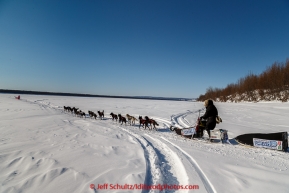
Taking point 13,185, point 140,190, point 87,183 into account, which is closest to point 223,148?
point 140,190

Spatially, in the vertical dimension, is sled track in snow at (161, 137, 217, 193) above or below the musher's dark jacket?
below

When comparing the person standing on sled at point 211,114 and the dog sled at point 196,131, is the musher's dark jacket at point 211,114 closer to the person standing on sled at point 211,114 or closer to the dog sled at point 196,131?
the person standing on sled at point 211,114

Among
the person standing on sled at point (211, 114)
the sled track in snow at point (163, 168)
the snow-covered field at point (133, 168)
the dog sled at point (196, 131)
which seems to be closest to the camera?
the snow-covered field at point (133, 168)

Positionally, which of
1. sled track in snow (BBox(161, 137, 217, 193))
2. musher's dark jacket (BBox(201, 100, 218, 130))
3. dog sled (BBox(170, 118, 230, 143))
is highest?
musher's dark jacket (BBox(201, 100, 218, 130))

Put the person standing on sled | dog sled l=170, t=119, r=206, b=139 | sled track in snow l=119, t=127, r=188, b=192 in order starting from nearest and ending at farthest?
1. sled track in snow l=119, t=127, r=188, b=192
2. the person standing on sled
3. dog sled l=170, t=119, r=206, b=139

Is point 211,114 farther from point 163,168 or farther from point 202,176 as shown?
point 163,168

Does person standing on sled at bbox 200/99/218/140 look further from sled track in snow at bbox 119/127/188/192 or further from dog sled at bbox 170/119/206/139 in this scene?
sled track in snow at bbox 119/127/188/192

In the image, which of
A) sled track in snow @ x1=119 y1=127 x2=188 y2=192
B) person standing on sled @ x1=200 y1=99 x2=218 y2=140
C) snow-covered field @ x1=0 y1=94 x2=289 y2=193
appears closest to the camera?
snow-covered field @ x1=0 y1=94 x2=289 y2=193

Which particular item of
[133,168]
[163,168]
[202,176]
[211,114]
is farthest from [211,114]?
[133,168]

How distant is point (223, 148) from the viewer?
14.1 ft

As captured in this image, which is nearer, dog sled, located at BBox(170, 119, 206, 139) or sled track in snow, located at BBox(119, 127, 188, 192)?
sled track in snow, located at BBox(119, 127, 188, 192)

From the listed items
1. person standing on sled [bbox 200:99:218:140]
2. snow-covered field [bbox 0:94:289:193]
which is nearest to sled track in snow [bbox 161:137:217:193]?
snow-covered field [bbox 0:94:289:193]

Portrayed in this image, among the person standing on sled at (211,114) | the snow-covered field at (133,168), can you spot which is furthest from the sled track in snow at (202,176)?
the person standing on sled at (211,114)

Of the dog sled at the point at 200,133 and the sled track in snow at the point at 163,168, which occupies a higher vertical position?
the dog sled at the point at 200,133
